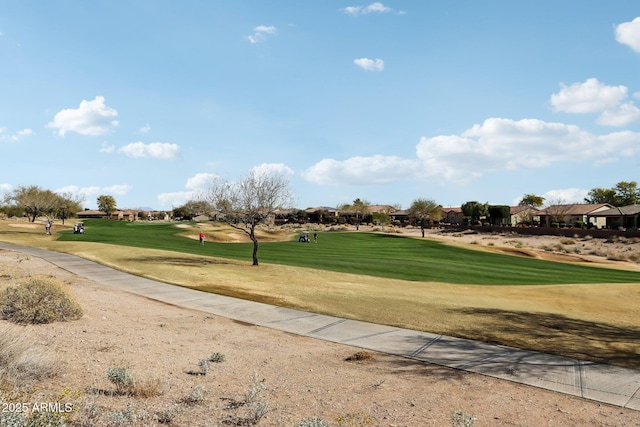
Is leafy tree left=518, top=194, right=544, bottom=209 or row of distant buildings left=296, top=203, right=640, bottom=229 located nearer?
row of distant buildings left=296, top=203, right=640, bottom=229

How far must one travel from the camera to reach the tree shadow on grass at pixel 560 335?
976 cm

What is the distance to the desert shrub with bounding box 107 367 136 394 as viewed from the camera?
658 centimetres

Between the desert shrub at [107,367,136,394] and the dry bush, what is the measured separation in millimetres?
1132

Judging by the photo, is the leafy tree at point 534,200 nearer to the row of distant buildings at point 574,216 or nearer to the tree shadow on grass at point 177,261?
the row of distant buildings at point 574,216

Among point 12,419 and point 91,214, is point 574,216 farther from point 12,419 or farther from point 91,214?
point 91,214

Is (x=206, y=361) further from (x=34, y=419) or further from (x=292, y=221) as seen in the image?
(x=292, y=221)

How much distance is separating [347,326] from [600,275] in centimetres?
2951

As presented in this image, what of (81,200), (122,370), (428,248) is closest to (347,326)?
(122,370)

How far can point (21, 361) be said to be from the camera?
680 centimetres

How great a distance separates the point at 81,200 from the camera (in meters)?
94.1

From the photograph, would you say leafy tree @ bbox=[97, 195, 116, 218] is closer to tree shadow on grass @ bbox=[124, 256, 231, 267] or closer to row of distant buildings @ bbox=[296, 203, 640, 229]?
row of distant buildings @ bbox=[296, 203, 640, 229]

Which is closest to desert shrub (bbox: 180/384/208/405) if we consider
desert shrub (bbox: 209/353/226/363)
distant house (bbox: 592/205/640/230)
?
desert shrub (bbox: 209/353/226/363)

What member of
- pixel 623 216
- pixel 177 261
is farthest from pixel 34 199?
pixel 623 216

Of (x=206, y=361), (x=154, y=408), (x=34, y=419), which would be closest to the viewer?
(x=34, y=419)
